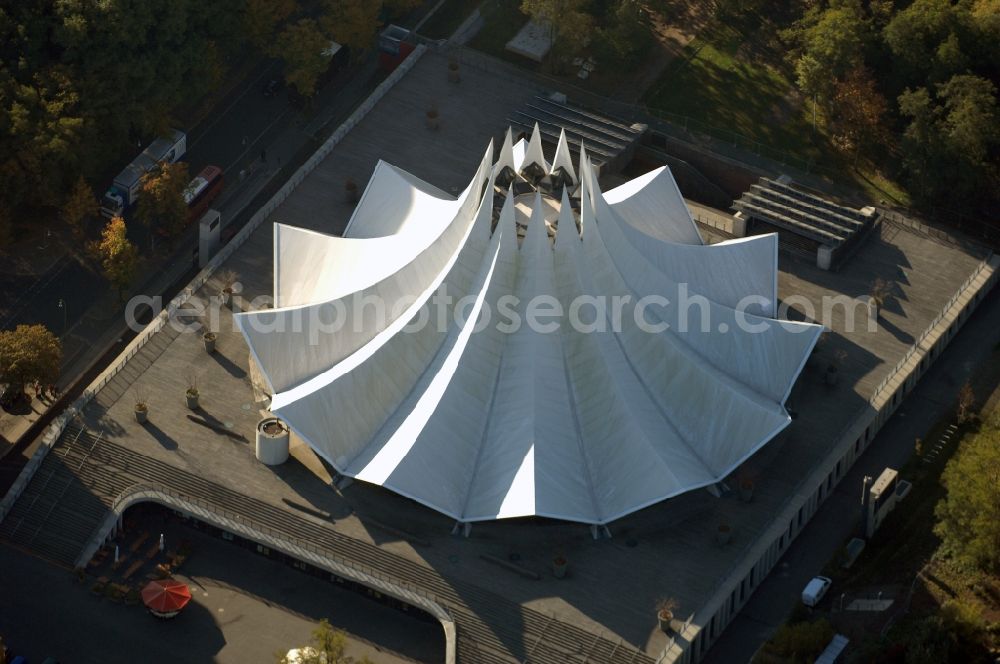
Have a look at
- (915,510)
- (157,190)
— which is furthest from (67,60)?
(915,510)

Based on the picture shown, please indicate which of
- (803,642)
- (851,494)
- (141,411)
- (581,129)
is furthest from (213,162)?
(803,642)

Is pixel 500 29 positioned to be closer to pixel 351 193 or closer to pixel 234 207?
pixel 351 193

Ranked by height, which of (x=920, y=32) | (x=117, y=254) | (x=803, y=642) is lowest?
(x=803, y=642)

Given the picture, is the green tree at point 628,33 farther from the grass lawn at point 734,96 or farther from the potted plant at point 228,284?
the potted plant at point 228,284

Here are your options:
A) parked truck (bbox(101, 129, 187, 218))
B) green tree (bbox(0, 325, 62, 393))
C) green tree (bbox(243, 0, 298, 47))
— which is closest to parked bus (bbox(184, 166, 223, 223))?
parked truck (bbox(101, 129, 187, 218))

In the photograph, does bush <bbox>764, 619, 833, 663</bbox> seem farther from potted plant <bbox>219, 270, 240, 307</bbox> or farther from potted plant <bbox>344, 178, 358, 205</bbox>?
potted plant <bbox>344, 178, 358, 205</bbox>

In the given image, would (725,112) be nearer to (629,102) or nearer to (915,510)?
(629,102)

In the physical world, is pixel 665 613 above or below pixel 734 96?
below

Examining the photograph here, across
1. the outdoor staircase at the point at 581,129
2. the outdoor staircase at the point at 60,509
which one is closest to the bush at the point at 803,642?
the outdoor staircase at the point at 60,509
